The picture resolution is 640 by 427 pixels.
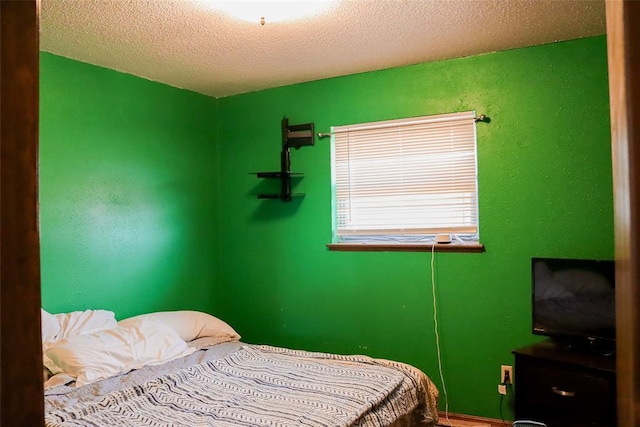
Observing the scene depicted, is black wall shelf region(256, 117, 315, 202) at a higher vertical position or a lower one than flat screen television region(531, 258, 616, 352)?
higher

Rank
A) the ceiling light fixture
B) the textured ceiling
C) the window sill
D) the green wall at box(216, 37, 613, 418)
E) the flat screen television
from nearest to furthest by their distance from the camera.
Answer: the ceiling light fixture < the textured ceiling < the flat screen television < the green wall at box(216, 37, 613, 418) < the window sill

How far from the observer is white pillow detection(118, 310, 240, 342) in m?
3.09

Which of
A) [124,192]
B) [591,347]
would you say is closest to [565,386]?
[591,347]

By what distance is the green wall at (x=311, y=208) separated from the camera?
2.81m


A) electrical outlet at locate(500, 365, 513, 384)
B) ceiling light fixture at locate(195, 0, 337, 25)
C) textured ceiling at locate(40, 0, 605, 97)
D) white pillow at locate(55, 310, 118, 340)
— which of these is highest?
textured ceiling at locate(40, 0, 605, 97)

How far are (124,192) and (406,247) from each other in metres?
1.96

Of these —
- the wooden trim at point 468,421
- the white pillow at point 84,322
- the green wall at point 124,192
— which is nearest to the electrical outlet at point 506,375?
the wooden trim at point 468,421

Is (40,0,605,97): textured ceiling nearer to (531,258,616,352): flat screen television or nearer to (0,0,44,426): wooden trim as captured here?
(531,258,616,352): flat screen television

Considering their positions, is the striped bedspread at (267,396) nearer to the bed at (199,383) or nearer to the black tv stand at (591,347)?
the bed at (199,383)

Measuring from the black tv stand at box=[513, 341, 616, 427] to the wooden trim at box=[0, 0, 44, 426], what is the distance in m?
2.36

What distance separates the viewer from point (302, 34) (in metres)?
2.63

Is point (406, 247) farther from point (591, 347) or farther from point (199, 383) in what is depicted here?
point (199, 383)

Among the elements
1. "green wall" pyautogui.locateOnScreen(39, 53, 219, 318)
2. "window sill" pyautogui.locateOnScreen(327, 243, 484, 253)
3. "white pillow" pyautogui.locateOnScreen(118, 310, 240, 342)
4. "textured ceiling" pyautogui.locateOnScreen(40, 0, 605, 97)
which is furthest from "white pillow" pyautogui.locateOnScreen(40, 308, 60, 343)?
"window sill" pyautogui.locateOnScreen(327, 243, 484, 253)

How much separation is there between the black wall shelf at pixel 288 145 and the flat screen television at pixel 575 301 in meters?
1.76
